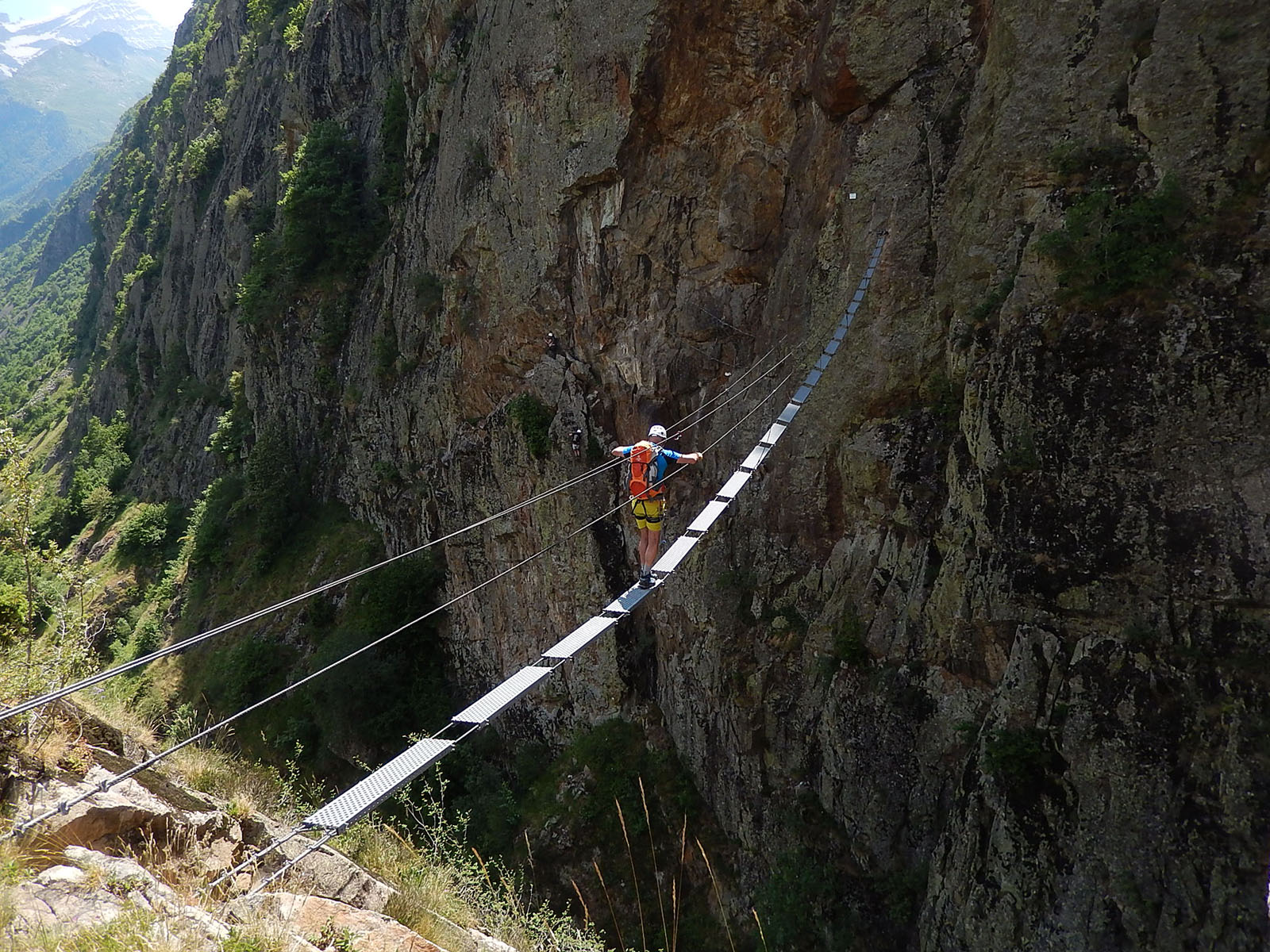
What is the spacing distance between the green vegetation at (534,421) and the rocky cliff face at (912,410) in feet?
1.17

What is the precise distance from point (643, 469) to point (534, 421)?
20.6 ft

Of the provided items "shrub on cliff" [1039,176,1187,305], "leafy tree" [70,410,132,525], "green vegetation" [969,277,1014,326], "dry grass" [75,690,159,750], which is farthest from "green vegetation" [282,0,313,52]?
"shrub on cliff" [1039,176,1187,305]

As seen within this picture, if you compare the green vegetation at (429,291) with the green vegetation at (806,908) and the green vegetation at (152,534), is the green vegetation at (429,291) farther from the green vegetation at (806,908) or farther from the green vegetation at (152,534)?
the green vegetation at (152,534)

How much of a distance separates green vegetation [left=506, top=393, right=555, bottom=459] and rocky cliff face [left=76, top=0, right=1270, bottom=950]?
36 centimetres

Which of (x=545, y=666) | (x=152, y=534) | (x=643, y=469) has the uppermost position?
(x=643, y=469)

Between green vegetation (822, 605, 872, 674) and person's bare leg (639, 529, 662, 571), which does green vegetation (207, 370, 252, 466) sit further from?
green vegetation (822, 605, 872, 674)

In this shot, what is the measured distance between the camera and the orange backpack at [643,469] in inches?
351

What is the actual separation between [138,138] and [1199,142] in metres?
78.9

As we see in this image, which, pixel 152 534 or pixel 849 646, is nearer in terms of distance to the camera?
pixel 849 646

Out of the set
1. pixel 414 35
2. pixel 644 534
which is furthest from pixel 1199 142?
pixel 414 35

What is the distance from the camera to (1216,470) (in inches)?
229

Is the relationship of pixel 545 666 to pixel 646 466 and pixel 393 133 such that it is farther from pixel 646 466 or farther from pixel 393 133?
pixel 393 133

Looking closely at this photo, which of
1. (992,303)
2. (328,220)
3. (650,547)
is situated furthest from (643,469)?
(328,220)

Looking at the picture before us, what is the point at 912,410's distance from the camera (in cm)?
879
